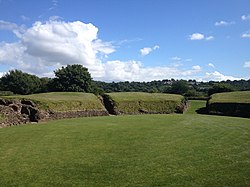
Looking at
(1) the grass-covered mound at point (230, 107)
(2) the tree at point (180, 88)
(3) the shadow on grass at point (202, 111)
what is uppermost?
(2) the tree at point (180, 88)

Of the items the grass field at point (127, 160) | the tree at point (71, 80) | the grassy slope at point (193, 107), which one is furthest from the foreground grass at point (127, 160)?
the tree at point (71, 80)

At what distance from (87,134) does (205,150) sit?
8530 millimetres

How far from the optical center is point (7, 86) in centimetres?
8356

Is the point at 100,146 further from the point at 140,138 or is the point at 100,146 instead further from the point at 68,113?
the point at 68,113

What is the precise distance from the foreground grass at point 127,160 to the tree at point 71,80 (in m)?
54.1

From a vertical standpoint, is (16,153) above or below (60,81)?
below

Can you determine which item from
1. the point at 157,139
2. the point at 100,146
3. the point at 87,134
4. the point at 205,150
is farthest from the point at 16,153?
the point at 205,150

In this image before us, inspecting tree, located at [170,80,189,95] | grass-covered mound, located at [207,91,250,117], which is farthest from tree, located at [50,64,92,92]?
grass-covered mound, located at [207,91,250,117]

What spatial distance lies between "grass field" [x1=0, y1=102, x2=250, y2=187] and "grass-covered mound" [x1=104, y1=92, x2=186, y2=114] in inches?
1032

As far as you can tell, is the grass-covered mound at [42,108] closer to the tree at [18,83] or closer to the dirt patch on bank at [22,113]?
the dirt patch on bank at [22,113]

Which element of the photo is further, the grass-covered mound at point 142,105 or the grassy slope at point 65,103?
the grass-covered mound at point 142,105

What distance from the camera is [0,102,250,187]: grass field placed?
31.9ft

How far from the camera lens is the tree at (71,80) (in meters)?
72.1

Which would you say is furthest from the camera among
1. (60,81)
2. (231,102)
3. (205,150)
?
(60,81)
